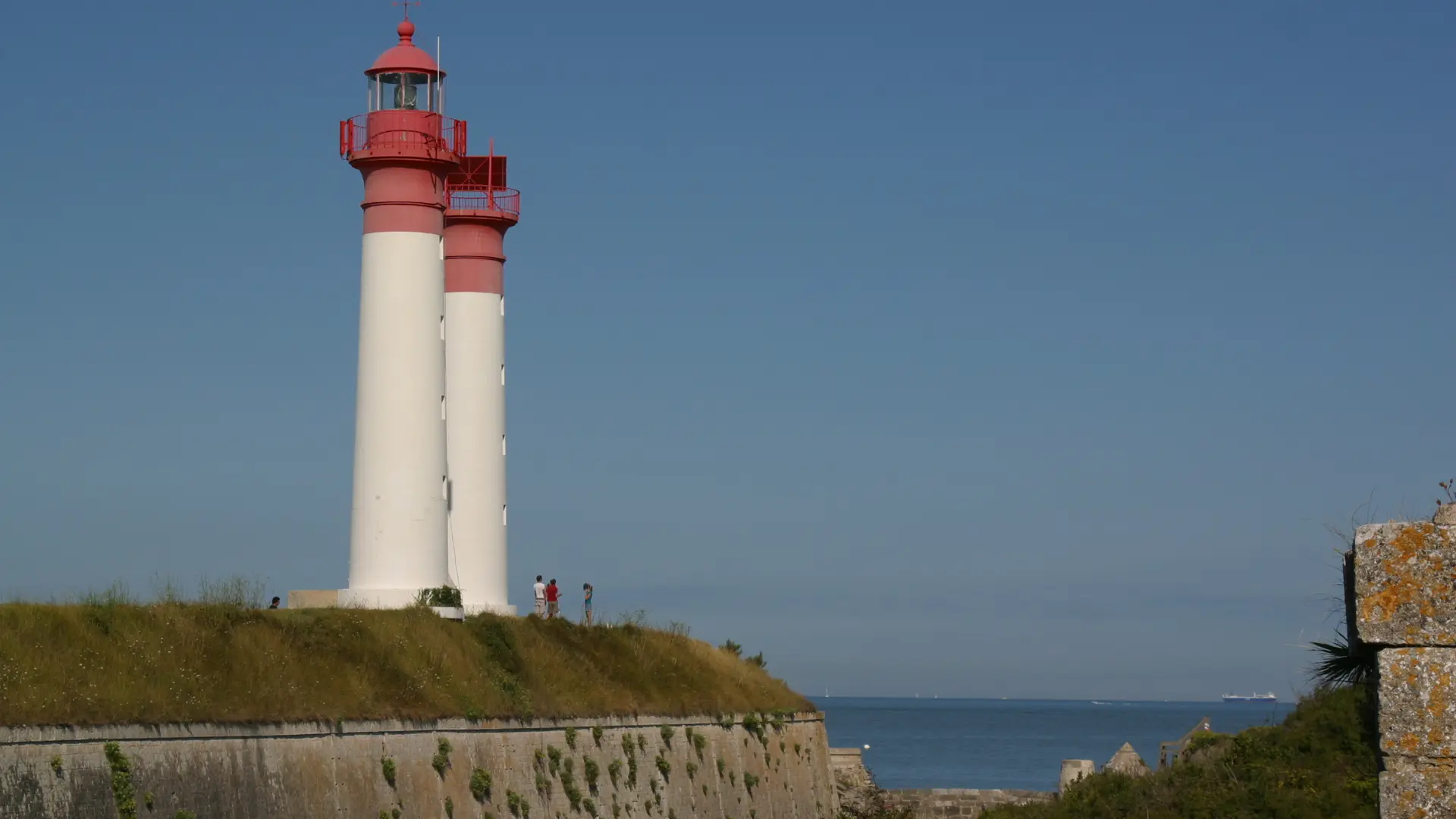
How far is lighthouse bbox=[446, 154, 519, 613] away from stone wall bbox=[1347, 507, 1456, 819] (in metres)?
31.6

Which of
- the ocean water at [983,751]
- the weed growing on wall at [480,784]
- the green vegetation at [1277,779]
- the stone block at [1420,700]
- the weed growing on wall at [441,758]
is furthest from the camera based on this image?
the ocean water at [983,751]

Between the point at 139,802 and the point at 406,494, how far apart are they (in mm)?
12255

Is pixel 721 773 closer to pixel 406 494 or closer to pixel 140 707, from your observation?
pixel 406 494

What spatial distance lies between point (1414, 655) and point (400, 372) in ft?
88.1

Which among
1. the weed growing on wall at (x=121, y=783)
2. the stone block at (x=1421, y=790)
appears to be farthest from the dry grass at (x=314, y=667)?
the stone block at (x=1421, y=790)

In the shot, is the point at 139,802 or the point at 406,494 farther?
the point at 406,494

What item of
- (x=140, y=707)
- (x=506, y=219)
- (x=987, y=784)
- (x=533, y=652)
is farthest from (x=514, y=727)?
(x=987, y=784)

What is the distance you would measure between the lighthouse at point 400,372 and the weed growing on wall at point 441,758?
6097 mm

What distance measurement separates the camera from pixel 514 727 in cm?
2598

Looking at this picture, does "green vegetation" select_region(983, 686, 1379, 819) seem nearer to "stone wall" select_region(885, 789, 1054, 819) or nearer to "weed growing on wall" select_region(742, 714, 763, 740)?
"weed growing on wall" select_region(742, 714, 763, 740)

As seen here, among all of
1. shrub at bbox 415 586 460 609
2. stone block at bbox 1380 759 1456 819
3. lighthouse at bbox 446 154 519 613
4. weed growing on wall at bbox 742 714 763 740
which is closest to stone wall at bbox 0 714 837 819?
weed growing on wall at bbox 742 714 763 740

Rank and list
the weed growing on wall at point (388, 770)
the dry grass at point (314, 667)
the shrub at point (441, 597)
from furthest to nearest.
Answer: the shrub at point (441, 597) → the weed growing on wall at point (388, 770) → the dry grass at point (314, 667)

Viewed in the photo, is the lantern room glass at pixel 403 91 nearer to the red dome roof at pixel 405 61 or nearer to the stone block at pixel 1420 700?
the red dome roof at pixel 405 61

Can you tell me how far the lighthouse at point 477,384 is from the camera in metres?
36.2
